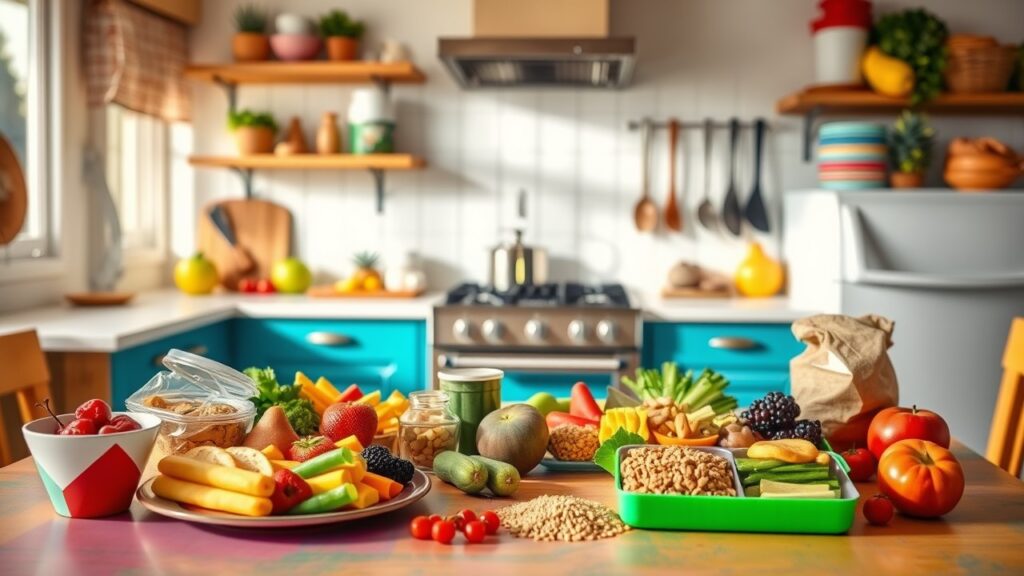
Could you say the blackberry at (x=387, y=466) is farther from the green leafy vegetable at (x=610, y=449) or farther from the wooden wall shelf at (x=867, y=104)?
the wooden wall shelf at (x=867, y=104)

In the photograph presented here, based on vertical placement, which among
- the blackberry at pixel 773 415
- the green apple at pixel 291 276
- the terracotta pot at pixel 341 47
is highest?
the terracotta pot at pixel 341 47

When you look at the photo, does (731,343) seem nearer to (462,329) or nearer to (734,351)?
(734,351)

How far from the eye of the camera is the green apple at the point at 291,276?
4117 millimetres

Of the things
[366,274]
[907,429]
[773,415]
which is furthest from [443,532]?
[366,274]

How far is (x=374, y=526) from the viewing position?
1.40 m

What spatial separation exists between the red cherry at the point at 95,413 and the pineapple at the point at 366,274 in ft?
8.37

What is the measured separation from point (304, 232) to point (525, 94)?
1.03m

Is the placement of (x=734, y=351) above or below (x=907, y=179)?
below

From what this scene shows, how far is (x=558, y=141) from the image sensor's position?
4.26 m

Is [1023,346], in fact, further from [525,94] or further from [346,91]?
[346,91]

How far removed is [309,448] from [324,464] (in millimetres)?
107

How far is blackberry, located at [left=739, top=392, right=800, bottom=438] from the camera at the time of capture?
1.67 meters

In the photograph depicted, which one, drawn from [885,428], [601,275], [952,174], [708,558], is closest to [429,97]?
[601,275]

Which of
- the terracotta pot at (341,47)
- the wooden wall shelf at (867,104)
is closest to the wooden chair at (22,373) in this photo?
the terracotta pot at (341,47)
